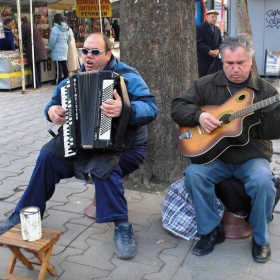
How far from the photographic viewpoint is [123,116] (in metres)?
2.80

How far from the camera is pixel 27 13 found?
1090cm

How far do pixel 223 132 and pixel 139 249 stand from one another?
93cm

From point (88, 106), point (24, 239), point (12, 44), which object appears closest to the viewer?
point (24, 239)

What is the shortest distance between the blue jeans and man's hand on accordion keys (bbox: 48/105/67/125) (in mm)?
890

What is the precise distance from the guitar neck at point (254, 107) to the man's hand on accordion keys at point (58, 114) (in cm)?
108

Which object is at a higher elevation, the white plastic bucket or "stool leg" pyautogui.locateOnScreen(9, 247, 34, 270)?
the white plastic bucket

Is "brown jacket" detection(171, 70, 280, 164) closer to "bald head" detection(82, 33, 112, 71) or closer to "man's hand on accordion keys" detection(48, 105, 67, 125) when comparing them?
"bald head" detection(82, 33, 112, 71)

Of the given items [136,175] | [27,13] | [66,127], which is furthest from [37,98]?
[66,127]

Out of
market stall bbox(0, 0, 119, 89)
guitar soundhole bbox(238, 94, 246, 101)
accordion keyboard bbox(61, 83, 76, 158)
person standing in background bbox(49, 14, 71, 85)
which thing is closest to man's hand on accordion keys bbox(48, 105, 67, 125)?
accordion keyboard bbox(61, 83, 76, 158)

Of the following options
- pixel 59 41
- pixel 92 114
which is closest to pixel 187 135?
pixel 92 114

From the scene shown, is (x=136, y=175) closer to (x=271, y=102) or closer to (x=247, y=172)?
(x=247, y=172)

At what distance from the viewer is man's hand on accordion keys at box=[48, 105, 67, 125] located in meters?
2.90

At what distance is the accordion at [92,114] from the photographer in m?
2.79

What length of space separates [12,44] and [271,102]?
820cm
